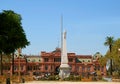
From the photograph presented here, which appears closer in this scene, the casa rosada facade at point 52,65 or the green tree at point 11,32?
the green tree at point 11,32

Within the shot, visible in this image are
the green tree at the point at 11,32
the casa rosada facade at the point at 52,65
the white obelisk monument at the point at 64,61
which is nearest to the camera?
the green tree at the point at 11,32

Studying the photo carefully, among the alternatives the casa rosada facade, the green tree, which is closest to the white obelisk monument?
the green tree

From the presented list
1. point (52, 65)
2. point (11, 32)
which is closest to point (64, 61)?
point (11, 32)

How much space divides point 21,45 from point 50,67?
128 meters

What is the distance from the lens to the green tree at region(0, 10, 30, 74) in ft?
139

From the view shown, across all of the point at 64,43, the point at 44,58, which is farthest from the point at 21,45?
the point at 44,58

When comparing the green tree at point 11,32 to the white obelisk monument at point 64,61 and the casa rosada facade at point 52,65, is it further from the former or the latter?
the casa rosada facade at point 52,65

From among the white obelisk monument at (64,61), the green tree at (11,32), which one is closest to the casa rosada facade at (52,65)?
the white obelisk monument at (64,61)

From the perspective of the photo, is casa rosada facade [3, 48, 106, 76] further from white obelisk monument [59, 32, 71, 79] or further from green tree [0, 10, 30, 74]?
green tree [0, 10, 30, 74]

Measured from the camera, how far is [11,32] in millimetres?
42875

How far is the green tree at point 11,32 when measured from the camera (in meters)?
42.2

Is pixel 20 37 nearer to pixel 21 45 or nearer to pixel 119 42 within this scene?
pixel 21 45

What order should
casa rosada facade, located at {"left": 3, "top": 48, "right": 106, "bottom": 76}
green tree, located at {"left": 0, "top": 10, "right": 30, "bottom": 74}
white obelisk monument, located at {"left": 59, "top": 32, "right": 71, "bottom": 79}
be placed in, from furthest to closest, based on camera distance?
casa rosada facade, located at {"left": 3, "top": 48, "right": 106, "bottom": 76}
white obelisk monument, located at {"left": 59, "top": 32, "right": 71, "bottom": 79}
green tree, located at {"left": 0, "top": 10, "right": 30, "bottom": 74}

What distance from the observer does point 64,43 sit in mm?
96250
